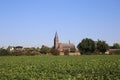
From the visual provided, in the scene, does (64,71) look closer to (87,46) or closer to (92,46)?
(87,46)

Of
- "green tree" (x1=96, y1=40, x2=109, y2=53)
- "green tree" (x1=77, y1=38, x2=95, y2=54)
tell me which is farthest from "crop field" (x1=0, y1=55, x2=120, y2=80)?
"green tree" (x1=77, y1=38, x2=95, y2=54)

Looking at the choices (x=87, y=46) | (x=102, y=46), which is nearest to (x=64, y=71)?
(x=87, y=46)

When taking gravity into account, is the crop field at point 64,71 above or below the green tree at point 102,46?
below

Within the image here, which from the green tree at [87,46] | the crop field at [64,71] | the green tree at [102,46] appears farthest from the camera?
the green tree at [87,46]

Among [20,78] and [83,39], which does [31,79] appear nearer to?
[20,78]

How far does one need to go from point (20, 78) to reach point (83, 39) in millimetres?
114965

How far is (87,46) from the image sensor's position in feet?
416

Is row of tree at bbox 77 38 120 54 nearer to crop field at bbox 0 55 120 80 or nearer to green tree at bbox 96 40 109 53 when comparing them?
green tree at bbox 96 40 109 53

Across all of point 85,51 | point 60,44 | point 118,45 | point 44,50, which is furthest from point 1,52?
point 118,45

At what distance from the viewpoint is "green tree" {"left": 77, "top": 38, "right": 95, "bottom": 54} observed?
417ft

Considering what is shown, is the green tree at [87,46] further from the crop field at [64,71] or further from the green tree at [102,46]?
the crop field at [64,71]

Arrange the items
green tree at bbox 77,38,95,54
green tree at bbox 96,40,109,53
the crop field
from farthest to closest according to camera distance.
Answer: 1. green tree at bbox 77,38,95,54
2. green tree at bbox 96,40,109,53
3. the crop field

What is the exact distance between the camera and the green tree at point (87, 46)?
127188 millimetres

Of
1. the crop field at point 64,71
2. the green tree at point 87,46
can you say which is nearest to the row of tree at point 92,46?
the green tree at point 87,46
